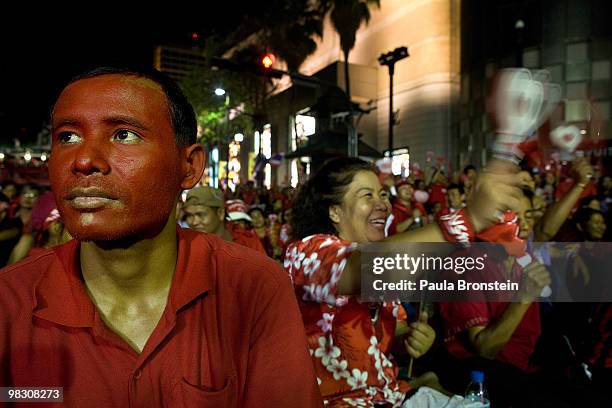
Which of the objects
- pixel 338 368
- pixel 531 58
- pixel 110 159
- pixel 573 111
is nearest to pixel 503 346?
pixel 338 368

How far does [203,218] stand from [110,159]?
142 inches

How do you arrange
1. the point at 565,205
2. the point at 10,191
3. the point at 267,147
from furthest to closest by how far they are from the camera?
the point at 267,147 < the point at 10,191 < the point at 565,205

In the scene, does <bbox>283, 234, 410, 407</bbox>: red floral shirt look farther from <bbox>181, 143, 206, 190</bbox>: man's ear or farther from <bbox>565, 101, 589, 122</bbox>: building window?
<bbox>565, 101, 589, 122</bbox>: building window

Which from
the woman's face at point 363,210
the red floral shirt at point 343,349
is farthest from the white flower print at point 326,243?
the woman's face at point 363,210

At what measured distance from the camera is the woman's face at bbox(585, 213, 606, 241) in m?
5.21

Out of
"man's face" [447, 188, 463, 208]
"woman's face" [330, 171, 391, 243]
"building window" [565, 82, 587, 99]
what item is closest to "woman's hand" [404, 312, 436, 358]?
"woman's face" [330, 171, 391, 243]

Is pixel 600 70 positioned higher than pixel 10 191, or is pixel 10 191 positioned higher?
pixel 600 70

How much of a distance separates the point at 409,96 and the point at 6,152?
59029 millimetres

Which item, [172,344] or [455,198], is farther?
[455,198]

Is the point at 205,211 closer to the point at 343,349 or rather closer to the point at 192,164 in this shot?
the point at 343,349

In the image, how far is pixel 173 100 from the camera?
1.37m

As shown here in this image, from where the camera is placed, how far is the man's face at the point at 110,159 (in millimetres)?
1196

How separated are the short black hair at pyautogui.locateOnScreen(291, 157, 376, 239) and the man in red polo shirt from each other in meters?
1.13

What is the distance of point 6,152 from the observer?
64.8 m
